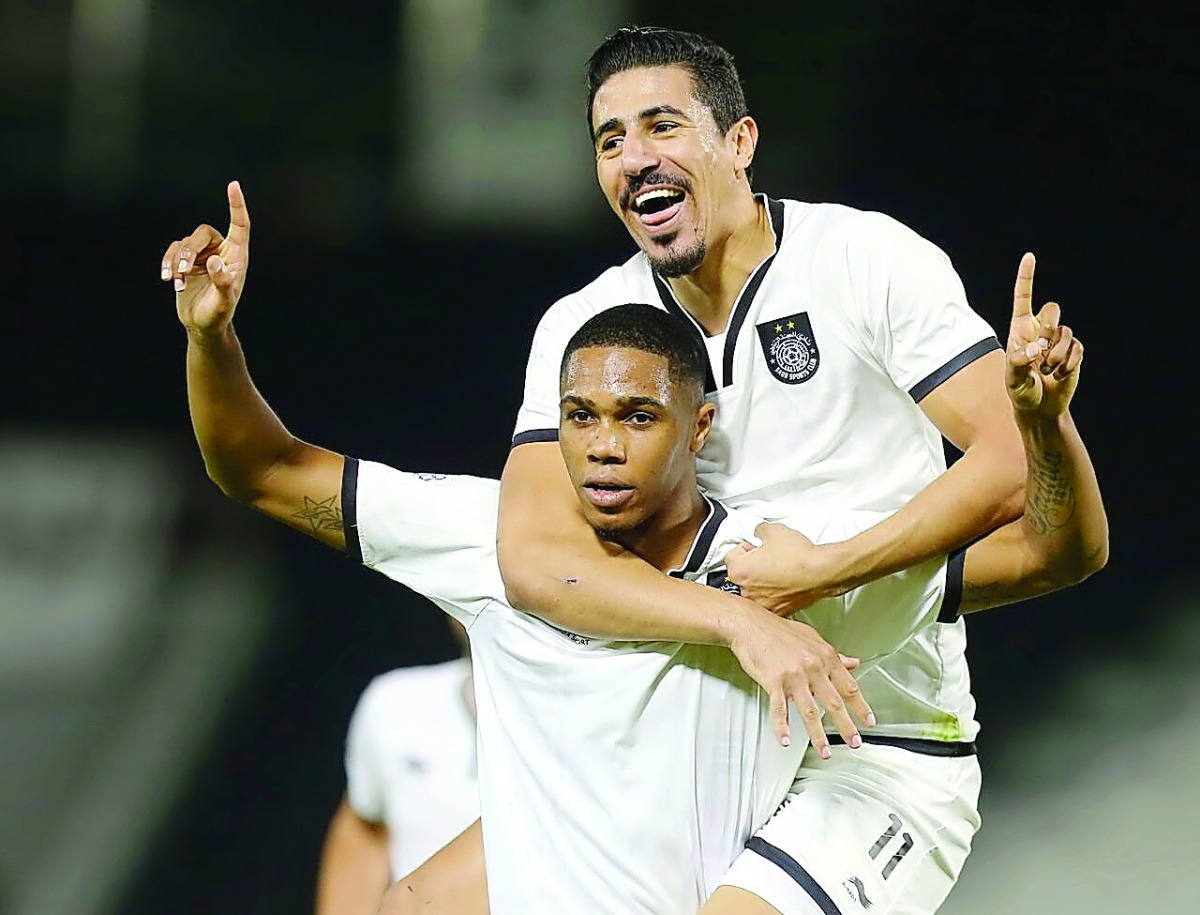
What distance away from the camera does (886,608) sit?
232 cm

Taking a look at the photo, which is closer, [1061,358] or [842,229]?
[1061,358]

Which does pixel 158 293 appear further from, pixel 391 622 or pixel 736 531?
pixel 736 531

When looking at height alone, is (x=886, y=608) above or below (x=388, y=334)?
below

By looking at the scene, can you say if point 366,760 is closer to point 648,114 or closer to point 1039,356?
point 648,114

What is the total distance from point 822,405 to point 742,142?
0.49m

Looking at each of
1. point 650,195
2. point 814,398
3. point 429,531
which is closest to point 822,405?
point 814,398

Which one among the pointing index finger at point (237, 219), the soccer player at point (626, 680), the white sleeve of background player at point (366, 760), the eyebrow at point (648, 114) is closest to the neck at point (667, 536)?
the soccer player at point (626, 680)

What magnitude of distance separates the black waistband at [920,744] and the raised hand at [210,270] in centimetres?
114

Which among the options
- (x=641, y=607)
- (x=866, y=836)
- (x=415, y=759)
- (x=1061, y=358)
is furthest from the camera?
(x=415, y=759)

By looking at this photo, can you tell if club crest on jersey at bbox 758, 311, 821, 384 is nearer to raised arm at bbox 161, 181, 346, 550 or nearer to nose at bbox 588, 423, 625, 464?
nose at bbox 588, 423, 625, 464


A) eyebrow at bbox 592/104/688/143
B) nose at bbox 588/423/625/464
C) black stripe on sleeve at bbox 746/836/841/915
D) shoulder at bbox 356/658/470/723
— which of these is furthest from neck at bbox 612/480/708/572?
shoulder at bbox 356/658/470/723

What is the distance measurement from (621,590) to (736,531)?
25 centimetres

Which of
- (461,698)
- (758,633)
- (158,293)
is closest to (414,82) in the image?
(158,293)

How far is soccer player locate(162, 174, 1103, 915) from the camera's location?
7.05ft
